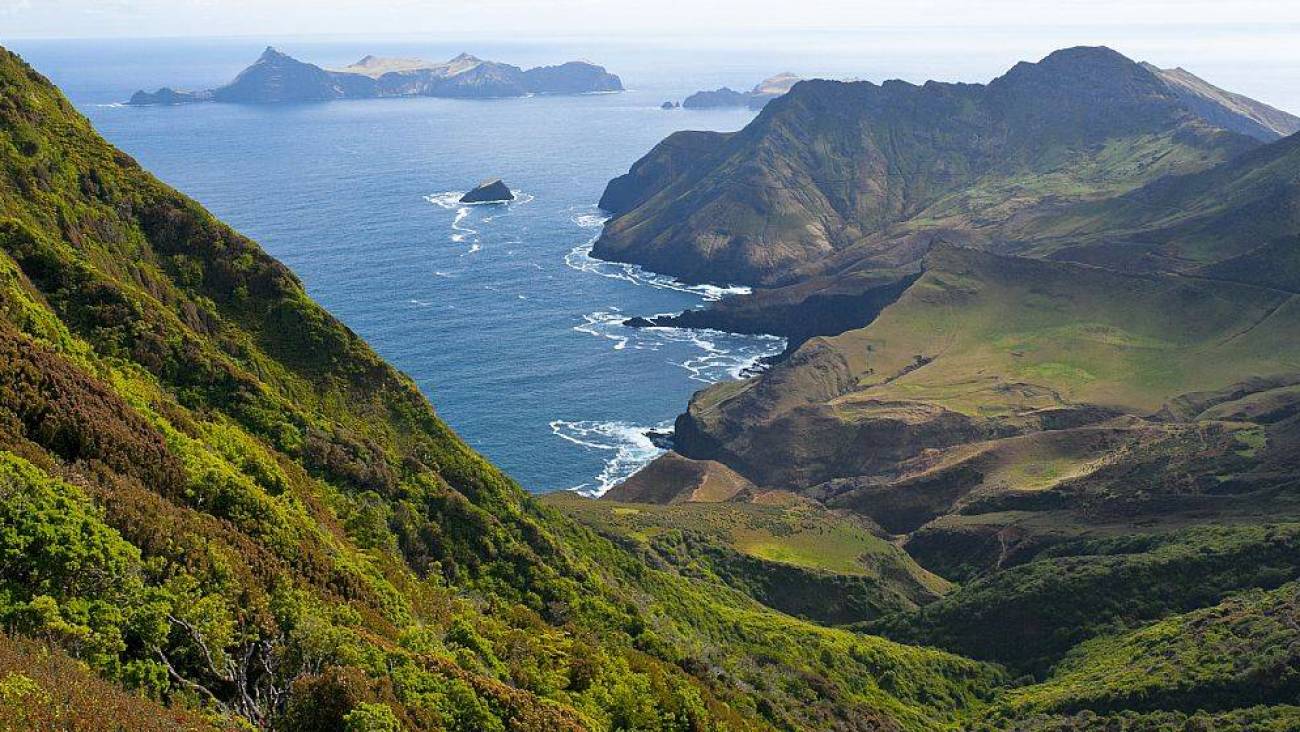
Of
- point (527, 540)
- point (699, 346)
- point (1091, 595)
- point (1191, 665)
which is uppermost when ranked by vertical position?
point (527, 540)

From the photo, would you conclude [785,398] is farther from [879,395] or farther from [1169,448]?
[1169,448]

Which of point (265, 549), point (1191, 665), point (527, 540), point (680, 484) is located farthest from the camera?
point (680, 484)

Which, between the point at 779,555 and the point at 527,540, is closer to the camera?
the point at 527,540

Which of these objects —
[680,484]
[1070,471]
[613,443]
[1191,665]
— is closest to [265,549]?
[1191,665]

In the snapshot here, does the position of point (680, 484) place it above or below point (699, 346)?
below

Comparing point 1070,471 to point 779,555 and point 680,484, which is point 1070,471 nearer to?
point 779,555

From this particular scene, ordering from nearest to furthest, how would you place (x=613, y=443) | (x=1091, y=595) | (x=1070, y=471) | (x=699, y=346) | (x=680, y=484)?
(x=1091, y=595)
(x=1070, y=471)
(x=680, y=484)
(x=613, y=443)
(x=699, y=346)

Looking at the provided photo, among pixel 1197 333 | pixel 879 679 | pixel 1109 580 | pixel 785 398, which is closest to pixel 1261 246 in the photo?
pixel 1197 333
